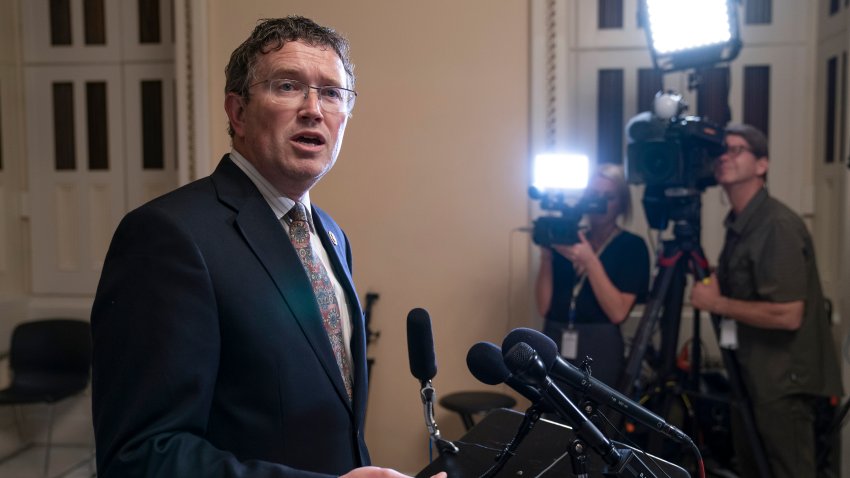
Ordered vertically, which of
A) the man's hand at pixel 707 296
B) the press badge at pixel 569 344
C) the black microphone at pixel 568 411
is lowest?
the press badge at pixel 569 344

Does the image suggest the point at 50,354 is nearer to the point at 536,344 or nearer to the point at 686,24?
the point at 686,24

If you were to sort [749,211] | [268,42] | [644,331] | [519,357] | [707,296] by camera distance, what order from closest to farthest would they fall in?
[519,357] → [268,42] → [644,331] → [707,296] → [749,211]

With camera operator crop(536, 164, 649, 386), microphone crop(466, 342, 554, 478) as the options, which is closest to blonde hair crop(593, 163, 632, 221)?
camera operator crop(536, 164, 649, 386)

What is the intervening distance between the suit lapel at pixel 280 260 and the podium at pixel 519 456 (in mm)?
234

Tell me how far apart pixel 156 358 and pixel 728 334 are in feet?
6.92

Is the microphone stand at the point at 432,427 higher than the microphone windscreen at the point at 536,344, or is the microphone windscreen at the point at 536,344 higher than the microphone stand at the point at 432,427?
the microphone windscreen at the point at 536,344

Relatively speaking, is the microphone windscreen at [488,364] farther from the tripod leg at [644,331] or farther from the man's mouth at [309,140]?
the tripod leg at [644,331]

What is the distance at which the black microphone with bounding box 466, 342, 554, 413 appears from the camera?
103 cm

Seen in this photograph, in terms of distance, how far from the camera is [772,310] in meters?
2.55

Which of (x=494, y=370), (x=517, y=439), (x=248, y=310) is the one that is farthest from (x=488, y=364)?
(x=248, y=310)

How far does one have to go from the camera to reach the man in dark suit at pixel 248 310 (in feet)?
3.19

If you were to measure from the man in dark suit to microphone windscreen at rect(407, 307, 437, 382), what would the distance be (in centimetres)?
13

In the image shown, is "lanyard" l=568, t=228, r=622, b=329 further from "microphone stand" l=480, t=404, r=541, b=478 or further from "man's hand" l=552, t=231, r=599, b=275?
"microphone stand" l=480, t=404, r=541, b=478

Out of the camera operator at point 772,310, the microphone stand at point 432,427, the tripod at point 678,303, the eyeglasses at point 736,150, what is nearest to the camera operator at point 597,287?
the tripod at point 678,303
